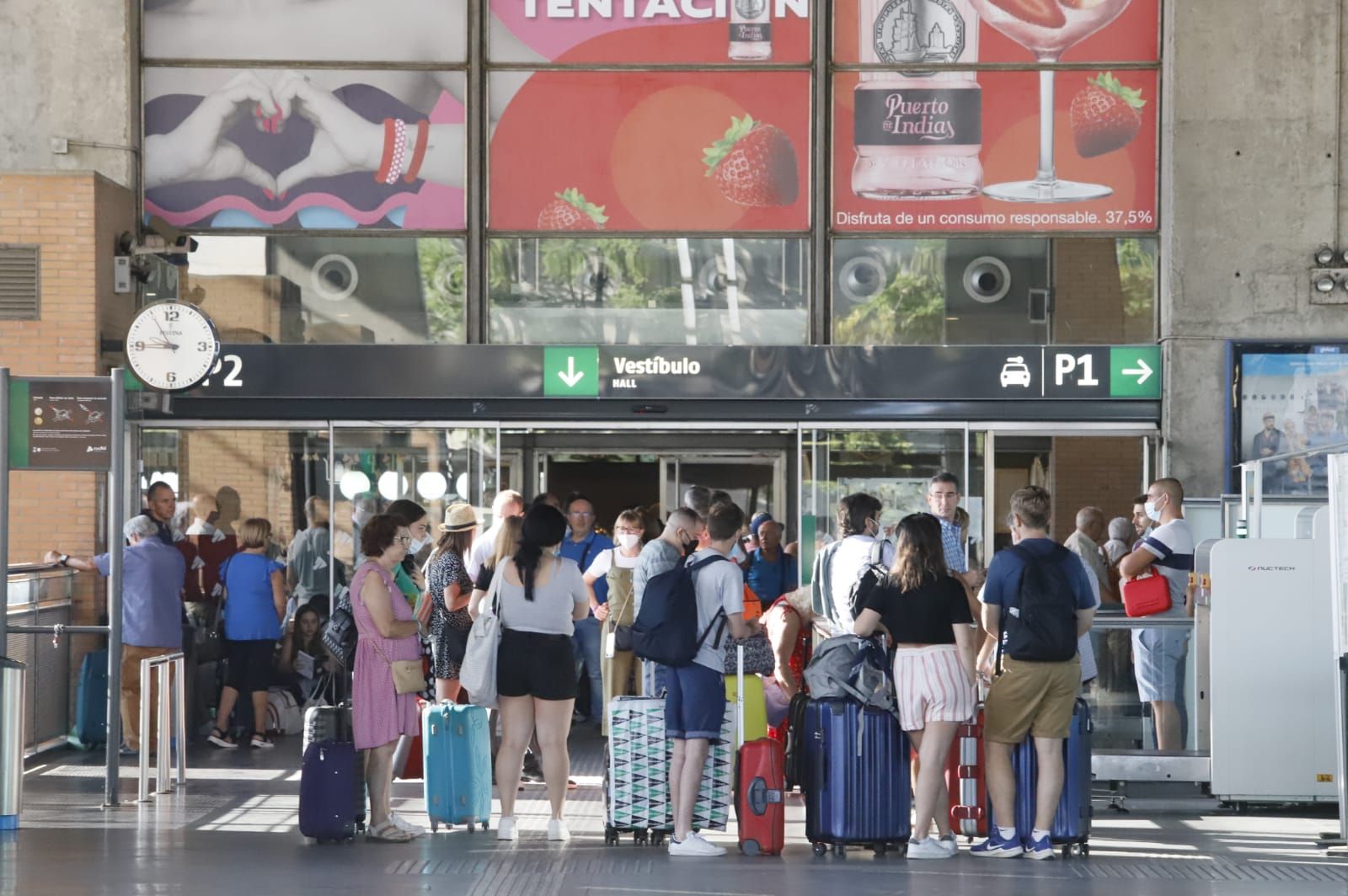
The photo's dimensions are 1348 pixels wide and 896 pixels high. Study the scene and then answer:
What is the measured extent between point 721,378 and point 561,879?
25.4ft

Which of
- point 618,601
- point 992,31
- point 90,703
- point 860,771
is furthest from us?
point 992,31

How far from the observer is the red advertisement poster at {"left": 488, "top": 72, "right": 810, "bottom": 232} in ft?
53.0

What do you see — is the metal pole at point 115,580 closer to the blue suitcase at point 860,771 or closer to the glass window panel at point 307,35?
the blue suitcase at point 860,771

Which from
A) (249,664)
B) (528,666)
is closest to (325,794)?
(528,666)

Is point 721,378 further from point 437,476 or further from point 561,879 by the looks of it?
point 561,879

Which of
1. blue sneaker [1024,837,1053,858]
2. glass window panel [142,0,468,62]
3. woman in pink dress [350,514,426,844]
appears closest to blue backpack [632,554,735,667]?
woman in pink dress [350,514,426,844]

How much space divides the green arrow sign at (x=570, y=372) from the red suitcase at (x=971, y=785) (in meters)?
6.92

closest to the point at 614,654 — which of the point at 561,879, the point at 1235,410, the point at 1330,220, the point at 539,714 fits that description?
the point at 539,714

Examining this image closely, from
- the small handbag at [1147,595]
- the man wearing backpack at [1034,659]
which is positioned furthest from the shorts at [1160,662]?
the man wearing backpack at [1034,659]

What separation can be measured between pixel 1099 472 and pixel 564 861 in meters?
8.48

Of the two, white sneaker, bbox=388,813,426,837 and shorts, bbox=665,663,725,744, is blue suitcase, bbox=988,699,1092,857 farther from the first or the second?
white sneaker, bbox=388,813,426,837

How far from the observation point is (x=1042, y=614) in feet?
28.9

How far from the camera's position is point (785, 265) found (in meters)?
16.2

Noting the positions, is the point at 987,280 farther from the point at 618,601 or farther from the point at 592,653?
the point at 618,601
